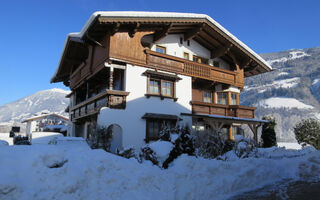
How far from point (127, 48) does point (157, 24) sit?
8.55ft

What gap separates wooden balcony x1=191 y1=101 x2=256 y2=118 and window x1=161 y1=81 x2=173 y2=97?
6.29ft

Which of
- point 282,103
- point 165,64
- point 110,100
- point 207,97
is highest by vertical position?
point 282,103

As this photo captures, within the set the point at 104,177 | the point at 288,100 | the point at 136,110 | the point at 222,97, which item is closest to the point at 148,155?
the point at 104,177

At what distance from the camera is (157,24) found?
15.2 metres

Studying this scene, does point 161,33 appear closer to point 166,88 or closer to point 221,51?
point 166,88

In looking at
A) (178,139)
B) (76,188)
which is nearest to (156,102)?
(178,139)

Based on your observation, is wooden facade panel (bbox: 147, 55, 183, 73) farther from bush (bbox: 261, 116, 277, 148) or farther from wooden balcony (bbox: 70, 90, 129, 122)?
bush (bbox: 261, 116, 277, 148)

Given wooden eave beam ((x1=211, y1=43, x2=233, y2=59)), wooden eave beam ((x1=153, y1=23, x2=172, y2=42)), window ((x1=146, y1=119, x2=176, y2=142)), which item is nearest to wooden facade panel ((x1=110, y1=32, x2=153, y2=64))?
wooden eave beam ((x1=153, y1=23, x2=172, y2=42))

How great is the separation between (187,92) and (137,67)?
4.18 meters

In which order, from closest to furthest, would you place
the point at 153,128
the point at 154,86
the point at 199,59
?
the point at 153,128, the point at 154,86, the point at 199,59

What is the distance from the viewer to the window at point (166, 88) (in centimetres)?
1578

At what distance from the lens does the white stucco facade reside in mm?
13137

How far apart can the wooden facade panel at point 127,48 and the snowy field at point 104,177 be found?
8.81m

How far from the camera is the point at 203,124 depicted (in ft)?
59.0
